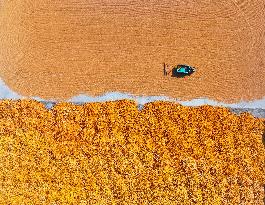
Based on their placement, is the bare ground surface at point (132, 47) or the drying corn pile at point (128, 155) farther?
the bare ground surface at point (132, 47)

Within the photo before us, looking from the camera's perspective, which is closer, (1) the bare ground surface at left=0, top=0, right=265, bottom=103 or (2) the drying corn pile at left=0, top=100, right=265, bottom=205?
(2) the drying corn pile at left=0, top=100, right=265, bottom=205

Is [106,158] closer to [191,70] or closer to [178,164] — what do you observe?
[178,164]

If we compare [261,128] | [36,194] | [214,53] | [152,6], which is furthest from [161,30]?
[36,194]

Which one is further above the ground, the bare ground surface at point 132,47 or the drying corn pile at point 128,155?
the bare ground surface at point 132,47

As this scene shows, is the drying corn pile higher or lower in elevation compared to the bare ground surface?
lower

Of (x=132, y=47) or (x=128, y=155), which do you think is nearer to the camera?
(x=128, y=155)

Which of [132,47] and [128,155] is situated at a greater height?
[132,47]
